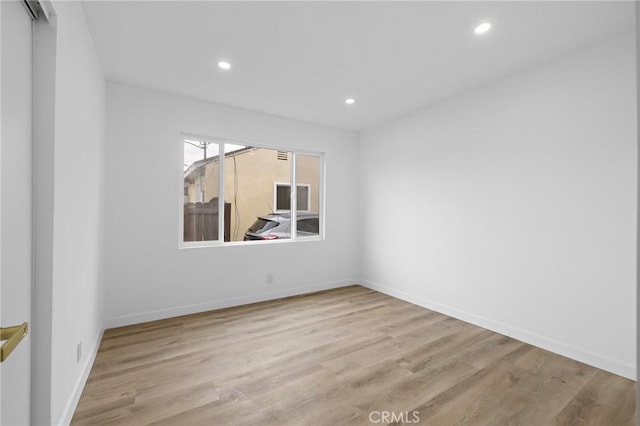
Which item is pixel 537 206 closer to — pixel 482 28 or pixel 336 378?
pixel 482 28

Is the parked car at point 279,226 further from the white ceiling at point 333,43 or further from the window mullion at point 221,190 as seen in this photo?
the white ceiling at point 333,43

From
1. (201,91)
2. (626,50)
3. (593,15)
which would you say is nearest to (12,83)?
(201,91)

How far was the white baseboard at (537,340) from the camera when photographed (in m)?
2.26

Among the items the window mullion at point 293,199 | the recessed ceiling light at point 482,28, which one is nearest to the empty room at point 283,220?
the recessed ceiling light at point 482,28

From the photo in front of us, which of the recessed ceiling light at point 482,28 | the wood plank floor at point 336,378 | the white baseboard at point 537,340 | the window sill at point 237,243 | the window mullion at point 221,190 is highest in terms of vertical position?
the recessed ceiling light at point 482,28

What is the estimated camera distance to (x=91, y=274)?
91.7 inches

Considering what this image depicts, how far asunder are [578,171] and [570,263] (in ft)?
2.69

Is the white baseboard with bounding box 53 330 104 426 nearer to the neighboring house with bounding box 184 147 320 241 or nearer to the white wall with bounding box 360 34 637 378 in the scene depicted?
the neighboring house with bounding box 184 147 320 241

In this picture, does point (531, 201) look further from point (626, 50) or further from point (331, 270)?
point (331, 270)

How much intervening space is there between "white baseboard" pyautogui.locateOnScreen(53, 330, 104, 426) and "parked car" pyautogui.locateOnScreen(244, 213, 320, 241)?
2.11 metres

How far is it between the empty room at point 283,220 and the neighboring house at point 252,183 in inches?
1.4

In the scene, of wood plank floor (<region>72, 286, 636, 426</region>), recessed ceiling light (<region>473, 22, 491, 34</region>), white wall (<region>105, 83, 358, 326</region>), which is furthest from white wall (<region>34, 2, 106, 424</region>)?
recessed ceiling light (<region>473, 22, 491, 34</region>)

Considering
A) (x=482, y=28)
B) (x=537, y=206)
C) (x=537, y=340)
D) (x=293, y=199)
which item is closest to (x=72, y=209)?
(x=293, y=199)

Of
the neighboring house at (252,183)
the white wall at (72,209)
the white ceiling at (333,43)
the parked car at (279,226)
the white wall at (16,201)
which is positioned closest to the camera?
the white wall at (16,201)
